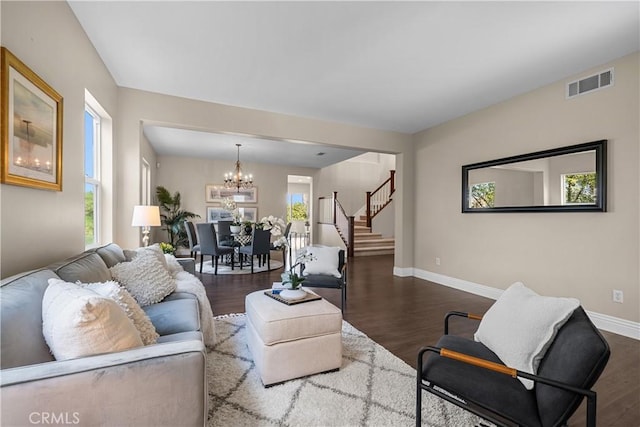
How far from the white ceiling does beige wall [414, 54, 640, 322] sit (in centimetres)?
36

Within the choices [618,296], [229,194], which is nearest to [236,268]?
[229,194]

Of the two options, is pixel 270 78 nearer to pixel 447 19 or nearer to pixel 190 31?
pixel 190 31

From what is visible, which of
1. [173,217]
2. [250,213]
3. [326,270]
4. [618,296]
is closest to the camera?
[618,296]

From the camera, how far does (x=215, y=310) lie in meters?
3.39

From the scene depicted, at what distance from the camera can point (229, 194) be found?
27.1 ft

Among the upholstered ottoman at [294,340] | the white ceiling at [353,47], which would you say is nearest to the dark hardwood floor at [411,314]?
the upholstered ottoman at [294,340]

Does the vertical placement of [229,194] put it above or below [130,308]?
above

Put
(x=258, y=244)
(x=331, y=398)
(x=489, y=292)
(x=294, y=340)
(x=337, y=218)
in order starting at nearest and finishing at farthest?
(x=331, y=398)
(x=294, y=340)
(x=489, y=292)
(x=258, y=244)
(x=337, y=218)

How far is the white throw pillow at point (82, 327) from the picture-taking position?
1071 millimetres

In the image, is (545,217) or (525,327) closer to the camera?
(525,327)

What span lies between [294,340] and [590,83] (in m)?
3.91

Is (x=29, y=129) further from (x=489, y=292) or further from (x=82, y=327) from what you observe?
(x=489, y=292)

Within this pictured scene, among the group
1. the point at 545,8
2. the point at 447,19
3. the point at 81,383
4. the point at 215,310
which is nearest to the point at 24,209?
the point at 81,383

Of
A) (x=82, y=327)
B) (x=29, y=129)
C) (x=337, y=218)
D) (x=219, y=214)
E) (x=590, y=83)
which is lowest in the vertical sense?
(x=82, y=327)
